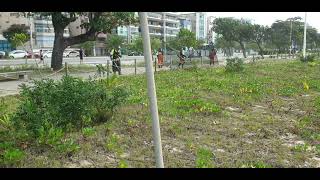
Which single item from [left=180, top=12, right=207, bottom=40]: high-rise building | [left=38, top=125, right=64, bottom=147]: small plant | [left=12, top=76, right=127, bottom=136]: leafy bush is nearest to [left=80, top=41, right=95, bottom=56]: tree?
[left=180, top=12, right=207, bottom=40]: high-rise building

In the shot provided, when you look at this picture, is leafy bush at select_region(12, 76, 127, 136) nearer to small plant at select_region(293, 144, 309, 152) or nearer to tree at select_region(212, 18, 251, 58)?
small plant at select_region(293, 144, 309, 152)

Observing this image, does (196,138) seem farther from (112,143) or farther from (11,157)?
(11,157)

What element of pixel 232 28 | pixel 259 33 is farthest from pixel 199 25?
pixel 232 28

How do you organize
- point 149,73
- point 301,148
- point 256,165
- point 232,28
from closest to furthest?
point 149,73 < point 256,165 < point 301,148 < point 232,28

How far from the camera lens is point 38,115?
5691 mm

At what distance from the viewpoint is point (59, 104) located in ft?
20.1

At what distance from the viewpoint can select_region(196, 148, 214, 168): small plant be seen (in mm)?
4986

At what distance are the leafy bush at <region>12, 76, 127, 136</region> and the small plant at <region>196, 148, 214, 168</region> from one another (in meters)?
2.08

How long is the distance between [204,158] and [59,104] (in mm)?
2484

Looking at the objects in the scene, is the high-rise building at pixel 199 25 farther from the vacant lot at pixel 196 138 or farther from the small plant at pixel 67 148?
the small plant at pixel 67 148
